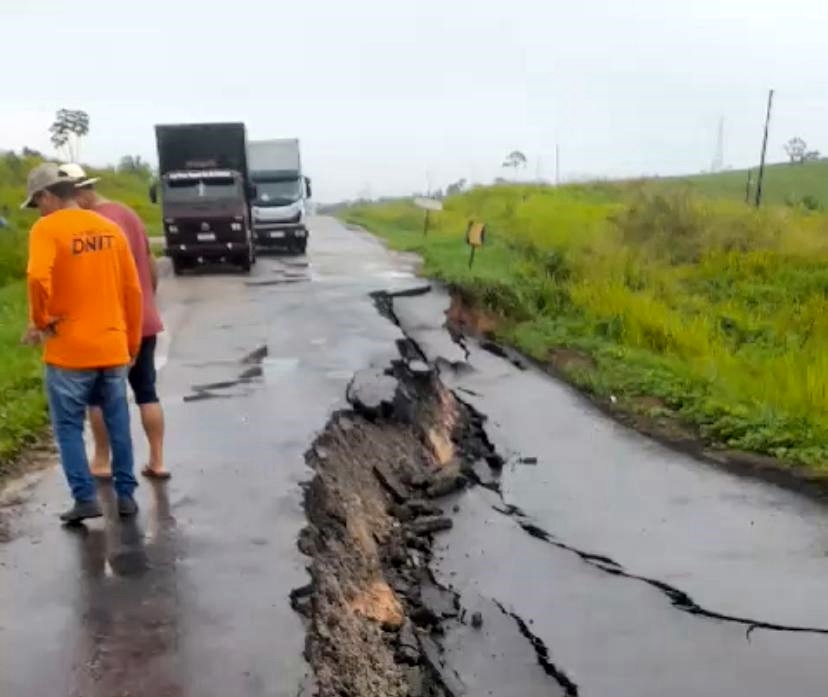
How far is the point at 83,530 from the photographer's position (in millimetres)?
5934

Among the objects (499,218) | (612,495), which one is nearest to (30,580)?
(612,495)

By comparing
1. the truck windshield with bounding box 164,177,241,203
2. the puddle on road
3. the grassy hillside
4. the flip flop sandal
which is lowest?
the grassy hillside

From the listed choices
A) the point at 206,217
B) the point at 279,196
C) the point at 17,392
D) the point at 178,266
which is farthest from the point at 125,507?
the point at 279,196

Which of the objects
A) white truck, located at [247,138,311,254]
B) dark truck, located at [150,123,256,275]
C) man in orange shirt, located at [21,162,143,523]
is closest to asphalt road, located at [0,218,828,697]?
man in orange shirt, located at [21,162,143,523]

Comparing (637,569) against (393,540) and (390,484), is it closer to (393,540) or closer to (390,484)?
(393,540)

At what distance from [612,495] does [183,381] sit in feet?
14.1

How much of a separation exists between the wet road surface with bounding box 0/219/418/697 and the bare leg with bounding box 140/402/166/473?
0.18 m

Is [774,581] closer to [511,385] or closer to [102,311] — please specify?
[102,311]

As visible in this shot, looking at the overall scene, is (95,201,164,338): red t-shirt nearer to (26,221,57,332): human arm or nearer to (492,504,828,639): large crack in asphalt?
(26,221,57,332): human arm

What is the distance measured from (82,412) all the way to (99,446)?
111cm

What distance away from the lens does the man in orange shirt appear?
533 centimetres

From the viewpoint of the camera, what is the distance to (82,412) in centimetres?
567

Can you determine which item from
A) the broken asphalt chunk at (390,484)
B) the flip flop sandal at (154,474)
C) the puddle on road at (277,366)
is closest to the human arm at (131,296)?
the flip flop sandal at (154,474)

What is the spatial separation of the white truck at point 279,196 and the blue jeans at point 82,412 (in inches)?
786
